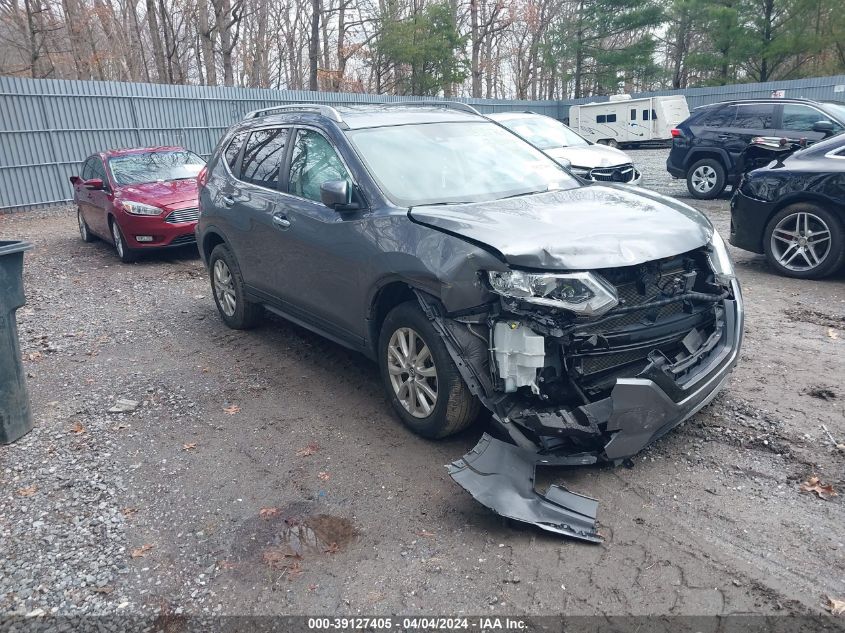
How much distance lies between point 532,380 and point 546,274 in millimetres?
533

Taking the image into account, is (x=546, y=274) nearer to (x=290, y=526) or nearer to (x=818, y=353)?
(x=290, y=526)

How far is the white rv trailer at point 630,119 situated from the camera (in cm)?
2798

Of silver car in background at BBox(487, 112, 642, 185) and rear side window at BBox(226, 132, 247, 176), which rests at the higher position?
rear side window at BBox(226, 132, 247, 176)

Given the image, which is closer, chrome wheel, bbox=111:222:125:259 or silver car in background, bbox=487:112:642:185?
chrome wheel, bbox=111:222:125:259

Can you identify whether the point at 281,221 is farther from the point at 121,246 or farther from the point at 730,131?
the point at 730,131

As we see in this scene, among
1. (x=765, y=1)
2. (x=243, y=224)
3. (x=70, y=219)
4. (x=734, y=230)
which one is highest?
(x=765, y=1)

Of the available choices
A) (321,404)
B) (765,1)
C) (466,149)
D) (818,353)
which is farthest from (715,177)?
(765,1)

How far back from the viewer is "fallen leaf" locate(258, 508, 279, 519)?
11.6 feet

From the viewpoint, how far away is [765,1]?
33188mm

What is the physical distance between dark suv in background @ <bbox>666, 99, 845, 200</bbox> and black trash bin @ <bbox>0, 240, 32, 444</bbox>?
37.9 feet

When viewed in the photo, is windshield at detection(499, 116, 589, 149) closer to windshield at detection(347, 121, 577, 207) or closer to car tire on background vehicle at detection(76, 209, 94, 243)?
windshield at detection(347, 121, 577, 207)

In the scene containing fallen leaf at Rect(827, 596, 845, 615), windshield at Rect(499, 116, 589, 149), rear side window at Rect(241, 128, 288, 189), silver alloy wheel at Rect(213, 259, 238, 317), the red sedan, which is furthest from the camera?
windshield at Rect(499, 116, 589, 149)

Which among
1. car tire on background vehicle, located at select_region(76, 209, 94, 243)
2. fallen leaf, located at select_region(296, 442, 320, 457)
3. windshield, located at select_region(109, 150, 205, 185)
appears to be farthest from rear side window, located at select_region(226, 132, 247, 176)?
car tire on background vehicle, located at select_region(76, 209, 94, 243)

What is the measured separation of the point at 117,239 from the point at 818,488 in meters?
9.71
